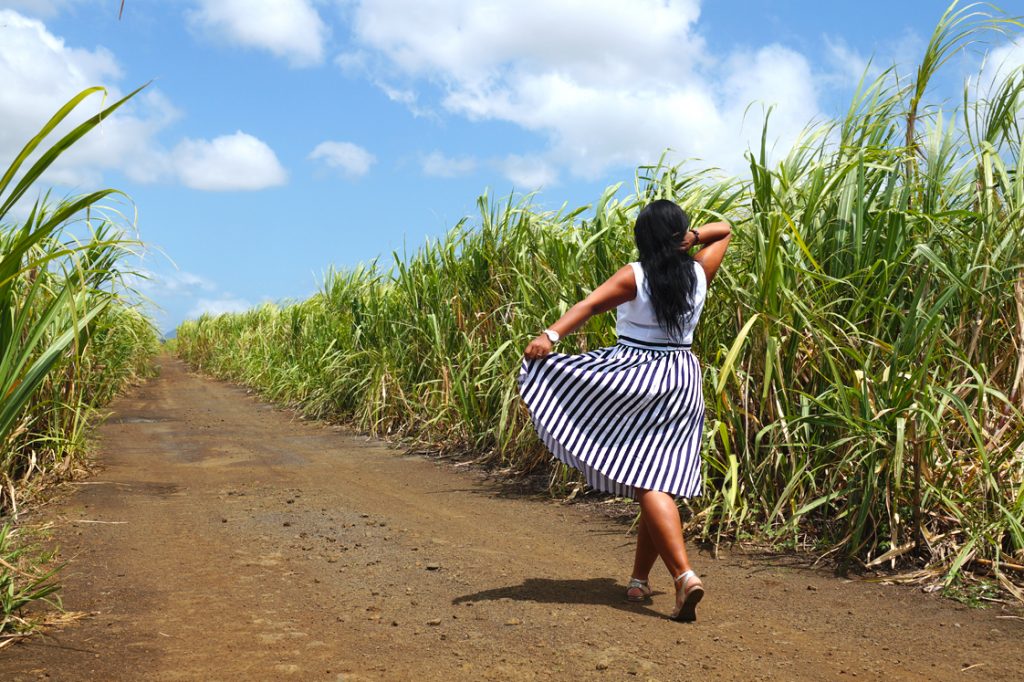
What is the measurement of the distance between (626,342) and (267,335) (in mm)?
12041

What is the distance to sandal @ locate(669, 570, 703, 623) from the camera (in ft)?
9.81

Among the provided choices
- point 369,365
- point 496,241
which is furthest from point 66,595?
point 369,365

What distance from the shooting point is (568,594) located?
3.40 meters

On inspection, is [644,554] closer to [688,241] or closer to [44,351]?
[688,241]

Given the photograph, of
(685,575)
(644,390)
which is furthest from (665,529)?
(644,390)

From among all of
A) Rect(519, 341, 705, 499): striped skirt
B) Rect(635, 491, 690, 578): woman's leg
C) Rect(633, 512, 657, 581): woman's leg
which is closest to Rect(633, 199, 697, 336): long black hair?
Rect(519, 341, 705, 499): striped skirt

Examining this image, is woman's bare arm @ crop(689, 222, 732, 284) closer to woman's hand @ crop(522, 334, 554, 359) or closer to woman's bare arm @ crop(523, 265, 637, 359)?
woman's bare arm @ crop(523, 265, 637, 359)

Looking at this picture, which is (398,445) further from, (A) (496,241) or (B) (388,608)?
(B) (388,608)

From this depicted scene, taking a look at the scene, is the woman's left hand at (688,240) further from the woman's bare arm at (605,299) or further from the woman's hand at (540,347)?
the woman's hand at (540,347)

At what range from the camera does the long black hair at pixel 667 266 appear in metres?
3.13

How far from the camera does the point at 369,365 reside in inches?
351

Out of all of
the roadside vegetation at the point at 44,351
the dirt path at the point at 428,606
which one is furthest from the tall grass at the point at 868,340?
the roadside vegetation at the point at 44,351

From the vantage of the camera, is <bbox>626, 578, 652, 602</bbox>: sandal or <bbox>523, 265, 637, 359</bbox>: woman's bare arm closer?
Answer: <bbox>523, 265, 637, 359</bbox>: woman's bare arm

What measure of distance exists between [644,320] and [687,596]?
3.13 ft
